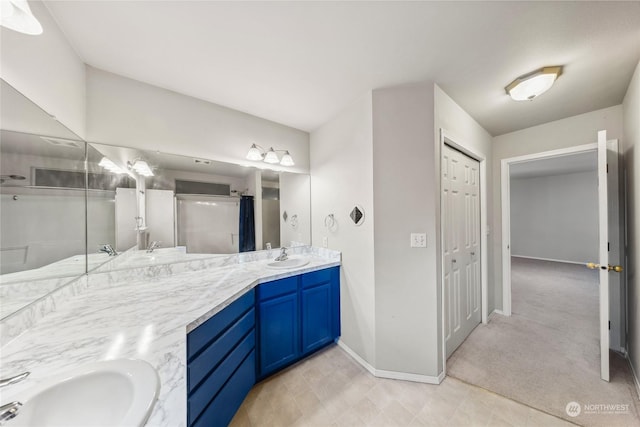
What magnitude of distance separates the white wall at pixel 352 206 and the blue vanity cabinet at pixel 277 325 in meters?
0.55

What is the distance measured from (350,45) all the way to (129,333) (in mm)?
1985

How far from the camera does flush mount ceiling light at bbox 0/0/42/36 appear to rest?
0.69 metres

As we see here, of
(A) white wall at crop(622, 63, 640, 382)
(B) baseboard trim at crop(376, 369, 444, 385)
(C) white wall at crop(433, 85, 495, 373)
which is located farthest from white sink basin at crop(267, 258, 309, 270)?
(A) white wall at crop(622, 63, 640, 382)

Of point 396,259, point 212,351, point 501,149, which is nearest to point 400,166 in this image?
point 396,259

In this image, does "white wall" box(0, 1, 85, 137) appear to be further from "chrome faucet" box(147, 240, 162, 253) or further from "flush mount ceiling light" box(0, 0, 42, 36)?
"chrome faucet" box(147, 240, 162, 253)

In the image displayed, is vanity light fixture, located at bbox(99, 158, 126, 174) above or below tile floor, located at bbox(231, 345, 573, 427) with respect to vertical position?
above

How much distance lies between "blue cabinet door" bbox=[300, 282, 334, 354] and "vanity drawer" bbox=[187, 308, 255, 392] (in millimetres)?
543

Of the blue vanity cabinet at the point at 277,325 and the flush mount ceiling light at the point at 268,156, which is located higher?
the flush mount ceiling light at the point at 268,156

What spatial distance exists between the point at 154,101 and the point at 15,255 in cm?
140

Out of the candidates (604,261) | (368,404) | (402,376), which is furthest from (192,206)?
(604,261)

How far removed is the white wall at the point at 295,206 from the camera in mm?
2512

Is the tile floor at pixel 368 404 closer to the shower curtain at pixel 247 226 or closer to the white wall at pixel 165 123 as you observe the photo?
the shower curtain at pixel 247 226

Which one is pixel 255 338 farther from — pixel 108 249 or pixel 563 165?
pixel 563 165

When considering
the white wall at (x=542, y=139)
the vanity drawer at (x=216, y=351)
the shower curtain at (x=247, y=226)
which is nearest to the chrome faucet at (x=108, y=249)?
the shower curtain at (x=247, y=226)
